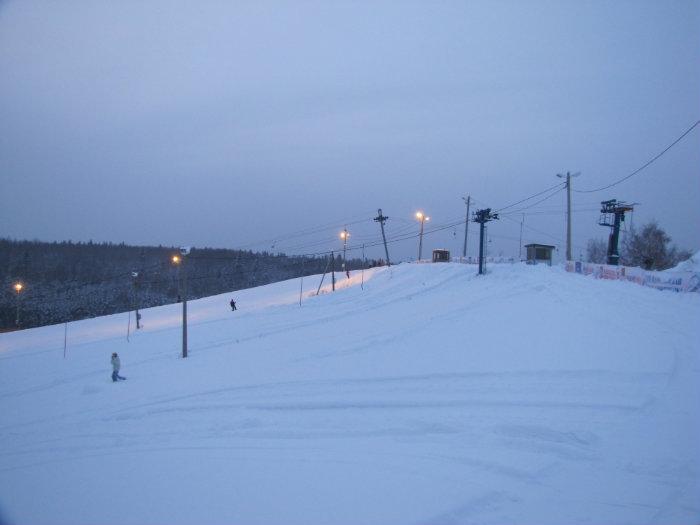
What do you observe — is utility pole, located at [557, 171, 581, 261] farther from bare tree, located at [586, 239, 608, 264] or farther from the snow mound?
bare tree, located at [586, 239, 608, 264]

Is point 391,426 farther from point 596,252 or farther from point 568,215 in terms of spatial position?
point 596,252

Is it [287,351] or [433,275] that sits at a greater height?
[433,275]

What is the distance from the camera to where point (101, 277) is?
121 metres

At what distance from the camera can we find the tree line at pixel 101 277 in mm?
80812

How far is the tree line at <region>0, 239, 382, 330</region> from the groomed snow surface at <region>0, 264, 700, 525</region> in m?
39.0

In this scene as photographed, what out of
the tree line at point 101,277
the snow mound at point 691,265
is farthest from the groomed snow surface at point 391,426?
the tree line at point 101,277

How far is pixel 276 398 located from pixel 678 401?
9.82 m

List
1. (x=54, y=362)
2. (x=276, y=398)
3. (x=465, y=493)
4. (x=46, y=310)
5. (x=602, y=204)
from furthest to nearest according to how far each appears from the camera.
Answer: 1. (x=46, y=310)
2. (x=602, y=204)
3. (x=54, y=362)
4. (x=276, y=398)
5. (x=465, y=493)

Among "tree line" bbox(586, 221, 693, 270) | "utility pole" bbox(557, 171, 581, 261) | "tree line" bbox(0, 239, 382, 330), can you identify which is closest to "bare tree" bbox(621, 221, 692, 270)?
"tree line" bbox(586, 221, 693, 270)

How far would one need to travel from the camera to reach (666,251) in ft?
179

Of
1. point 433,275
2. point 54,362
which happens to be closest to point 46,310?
point 54,362

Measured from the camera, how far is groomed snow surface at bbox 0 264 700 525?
18.1 ft

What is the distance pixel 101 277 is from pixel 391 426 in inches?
5419

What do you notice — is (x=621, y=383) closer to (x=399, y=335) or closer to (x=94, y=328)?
(x=399, y=335)
